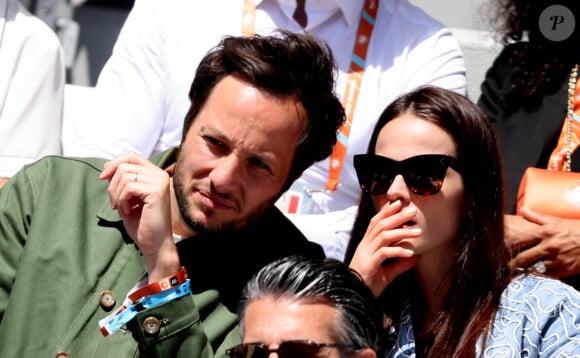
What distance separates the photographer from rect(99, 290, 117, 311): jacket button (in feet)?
9.75

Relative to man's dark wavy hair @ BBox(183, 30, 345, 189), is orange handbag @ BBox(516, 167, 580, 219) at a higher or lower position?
lower

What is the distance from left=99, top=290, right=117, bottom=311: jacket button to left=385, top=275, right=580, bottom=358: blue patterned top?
76 centimetres

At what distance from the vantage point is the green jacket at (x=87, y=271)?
2.91 meters

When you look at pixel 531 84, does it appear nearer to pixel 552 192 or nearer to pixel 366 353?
pixel 552 192

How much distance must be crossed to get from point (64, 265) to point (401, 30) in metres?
1.63

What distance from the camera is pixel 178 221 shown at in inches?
125

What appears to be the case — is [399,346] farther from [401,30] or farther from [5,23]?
[5,23]

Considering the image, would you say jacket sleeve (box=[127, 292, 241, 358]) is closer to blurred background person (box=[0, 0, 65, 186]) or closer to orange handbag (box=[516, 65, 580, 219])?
blurred background person (box=[0, 0, 65, 186])

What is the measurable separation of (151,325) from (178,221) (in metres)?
0.46

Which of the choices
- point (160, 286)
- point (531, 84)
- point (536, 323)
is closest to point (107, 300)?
point (160, 286)

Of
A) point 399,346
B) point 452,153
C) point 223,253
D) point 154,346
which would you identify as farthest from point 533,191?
point 154,346

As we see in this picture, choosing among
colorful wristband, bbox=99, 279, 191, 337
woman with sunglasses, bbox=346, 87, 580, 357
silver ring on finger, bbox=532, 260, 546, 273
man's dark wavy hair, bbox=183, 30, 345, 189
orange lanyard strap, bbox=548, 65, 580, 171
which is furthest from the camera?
orange lanyard strap, bbox=548, 65, 580, 171

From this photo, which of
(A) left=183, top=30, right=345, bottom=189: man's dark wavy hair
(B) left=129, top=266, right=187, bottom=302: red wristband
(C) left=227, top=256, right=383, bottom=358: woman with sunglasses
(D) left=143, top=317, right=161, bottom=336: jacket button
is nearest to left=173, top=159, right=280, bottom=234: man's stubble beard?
(A) left=183, top=30, right=345, bottom=189: man's dark wavy hair

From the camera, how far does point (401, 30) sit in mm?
4090
